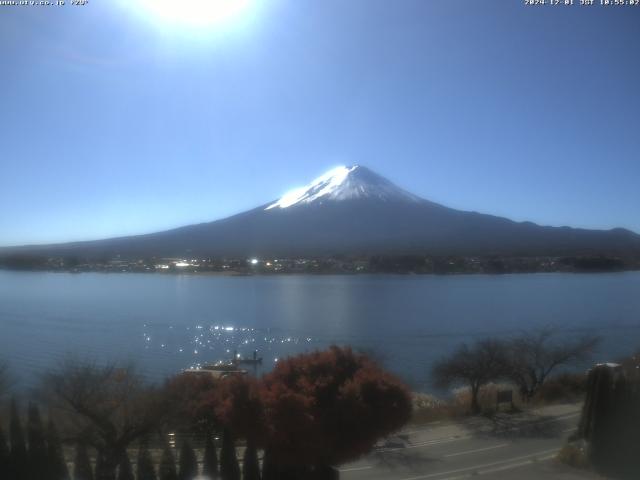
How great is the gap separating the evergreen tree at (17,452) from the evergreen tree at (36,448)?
51mm

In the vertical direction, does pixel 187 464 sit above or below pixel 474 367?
above

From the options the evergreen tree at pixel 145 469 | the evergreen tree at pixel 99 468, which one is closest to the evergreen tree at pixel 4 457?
the evergreen tree at pixel 99 468

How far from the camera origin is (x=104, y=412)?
244 inches

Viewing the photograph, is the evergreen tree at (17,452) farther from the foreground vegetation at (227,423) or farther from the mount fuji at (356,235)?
the mount fuji at (356,235)

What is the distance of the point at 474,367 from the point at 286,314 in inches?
485

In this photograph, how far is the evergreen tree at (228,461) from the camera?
5988 mm

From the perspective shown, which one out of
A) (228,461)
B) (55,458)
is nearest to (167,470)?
(228,461)

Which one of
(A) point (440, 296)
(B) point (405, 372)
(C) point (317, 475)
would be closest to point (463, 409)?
(B) point (405, 372)

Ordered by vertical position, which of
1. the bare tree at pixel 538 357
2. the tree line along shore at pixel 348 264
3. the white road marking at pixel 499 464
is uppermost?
the tree line along shore at pixel 348 264

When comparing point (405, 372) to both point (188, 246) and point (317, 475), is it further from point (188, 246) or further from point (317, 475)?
point (188, 246)

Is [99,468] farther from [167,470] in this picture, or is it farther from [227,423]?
[227,423]

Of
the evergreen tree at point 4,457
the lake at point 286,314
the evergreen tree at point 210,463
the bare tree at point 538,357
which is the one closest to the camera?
the evergreen tree at point 4,457

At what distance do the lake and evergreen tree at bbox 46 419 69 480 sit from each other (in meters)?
4.21

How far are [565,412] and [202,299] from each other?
21.9 meters
